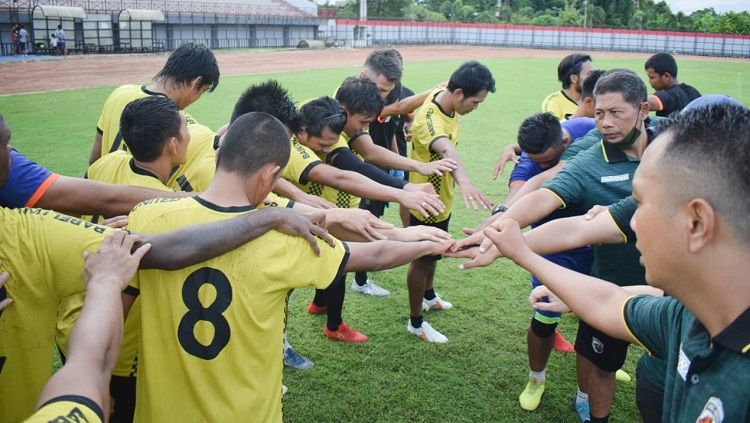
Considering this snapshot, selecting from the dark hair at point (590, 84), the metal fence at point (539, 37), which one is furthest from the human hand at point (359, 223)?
the metal fence at point (539, 37)

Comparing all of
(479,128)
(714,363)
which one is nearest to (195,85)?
(714,363)

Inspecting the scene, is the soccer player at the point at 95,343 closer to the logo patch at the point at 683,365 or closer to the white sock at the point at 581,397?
the logo patch at the point at 683,365

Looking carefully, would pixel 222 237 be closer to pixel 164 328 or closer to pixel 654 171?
pixel 164 328

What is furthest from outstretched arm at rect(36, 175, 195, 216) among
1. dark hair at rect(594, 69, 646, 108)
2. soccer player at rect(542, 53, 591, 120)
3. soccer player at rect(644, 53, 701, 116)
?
soccer player at rect(644, 53, 701, 116)

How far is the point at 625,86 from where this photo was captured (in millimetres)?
4160

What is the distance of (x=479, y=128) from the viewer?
1703cm

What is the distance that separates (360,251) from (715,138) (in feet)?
5.84

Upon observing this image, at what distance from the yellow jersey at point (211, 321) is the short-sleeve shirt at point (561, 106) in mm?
5331

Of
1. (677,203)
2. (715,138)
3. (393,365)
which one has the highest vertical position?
(715,138)

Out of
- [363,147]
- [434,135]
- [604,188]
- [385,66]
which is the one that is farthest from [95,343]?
[385,66]

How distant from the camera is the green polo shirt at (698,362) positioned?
1.62 meters

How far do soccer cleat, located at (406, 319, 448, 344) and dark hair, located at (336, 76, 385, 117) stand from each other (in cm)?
211

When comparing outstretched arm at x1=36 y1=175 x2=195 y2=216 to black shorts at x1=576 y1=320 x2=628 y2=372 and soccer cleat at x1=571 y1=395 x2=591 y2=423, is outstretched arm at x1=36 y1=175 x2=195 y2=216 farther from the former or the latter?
soccer cleat at x1=571 y1=395 x2=591 y2=423

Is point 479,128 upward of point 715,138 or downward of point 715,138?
downward
